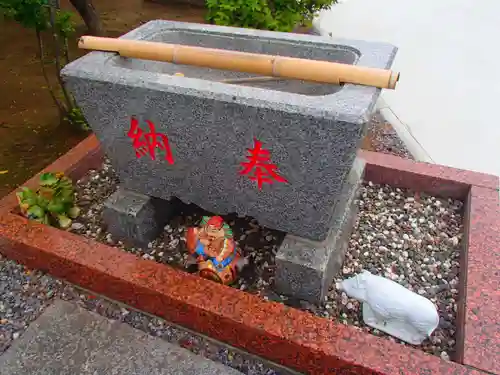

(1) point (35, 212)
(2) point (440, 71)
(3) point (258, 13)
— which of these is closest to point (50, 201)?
(1) point (35, 212)

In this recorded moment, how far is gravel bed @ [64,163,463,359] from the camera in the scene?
2.12 m

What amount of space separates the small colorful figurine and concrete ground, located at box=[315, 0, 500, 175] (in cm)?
183

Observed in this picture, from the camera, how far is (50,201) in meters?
2.50

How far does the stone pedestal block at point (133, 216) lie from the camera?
234cm

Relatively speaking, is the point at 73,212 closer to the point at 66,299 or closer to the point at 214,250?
the point at 66,299

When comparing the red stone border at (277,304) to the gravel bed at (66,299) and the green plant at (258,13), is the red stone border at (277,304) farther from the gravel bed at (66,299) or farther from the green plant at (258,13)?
the green plant at (258,13)

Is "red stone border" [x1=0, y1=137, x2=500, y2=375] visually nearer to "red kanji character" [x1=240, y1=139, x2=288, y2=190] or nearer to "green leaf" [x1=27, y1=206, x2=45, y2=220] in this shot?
"green leaf" [x1=27, y1=206, x2=45, y2=220]

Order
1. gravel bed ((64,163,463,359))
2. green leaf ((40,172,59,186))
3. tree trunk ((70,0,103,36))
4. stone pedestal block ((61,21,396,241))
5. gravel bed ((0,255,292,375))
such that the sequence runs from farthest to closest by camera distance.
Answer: tree trunk ((70,0,103,36)) → green leaf ((40,172,59,186)) → gravel bed ((64,163,463,359)) → gravel bed ((0,255,292,375)) → stone pedestal block ((61,21,396,241))

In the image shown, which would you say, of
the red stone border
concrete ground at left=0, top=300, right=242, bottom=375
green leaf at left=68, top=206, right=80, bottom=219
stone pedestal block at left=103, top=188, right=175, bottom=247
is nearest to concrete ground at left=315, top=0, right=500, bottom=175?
the red stone border

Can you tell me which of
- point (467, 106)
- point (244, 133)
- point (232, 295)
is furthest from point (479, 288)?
point (467, 106)

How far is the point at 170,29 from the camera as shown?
2.42m

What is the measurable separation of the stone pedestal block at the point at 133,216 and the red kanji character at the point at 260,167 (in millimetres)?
690

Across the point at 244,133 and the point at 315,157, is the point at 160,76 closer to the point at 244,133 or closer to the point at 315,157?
the point at 244,133

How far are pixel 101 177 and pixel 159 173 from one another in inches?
34.5
